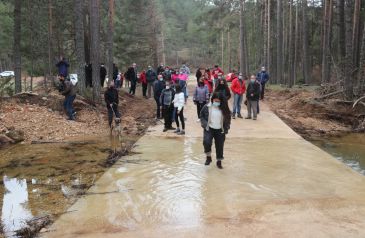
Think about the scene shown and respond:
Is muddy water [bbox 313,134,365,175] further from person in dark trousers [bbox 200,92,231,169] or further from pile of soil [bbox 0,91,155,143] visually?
pile of soil [bbox 0,91,155,143]

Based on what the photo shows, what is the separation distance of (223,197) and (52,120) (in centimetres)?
919

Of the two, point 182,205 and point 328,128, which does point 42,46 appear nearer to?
point 328,128

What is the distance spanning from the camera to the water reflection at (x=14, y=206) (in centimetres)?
668

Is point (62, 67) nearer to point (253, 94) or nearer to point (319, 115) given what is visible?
point (253, 94)

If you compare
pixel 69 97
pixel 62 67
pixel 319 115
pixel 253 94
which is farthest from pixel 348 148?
pixel 62 67

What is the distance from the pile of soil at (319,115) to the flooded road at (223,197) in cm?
494

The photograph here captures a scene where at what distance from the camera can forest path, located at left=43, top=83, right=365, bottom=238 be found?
629 cm

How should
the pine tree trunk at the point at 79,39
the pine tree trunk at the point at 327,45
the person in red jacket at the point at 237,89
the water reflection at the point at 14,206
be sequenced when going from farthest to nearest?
the pine tree trunk at the point at 327,45 < the pine tree trunk at the point at 79,39 < the person in red jacket at the point at 237,89 < the water reflection at the point at 14,206

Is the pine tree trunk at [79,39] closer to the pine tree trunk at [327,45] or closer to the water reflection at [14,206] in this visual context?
the water reflection at [14,206]

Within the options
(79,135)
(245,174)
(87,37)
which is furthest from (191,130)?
(87,37)

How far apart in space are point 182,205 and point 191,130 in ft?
26.1

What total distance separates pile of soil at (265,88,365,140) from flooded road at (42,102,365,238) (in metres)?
4.94

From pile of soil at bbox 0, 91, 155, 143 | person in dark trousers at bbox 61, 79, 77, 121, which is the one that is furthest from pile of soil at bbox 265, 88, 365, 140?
person in dark trousers at bbox 61, 79, 77, 121

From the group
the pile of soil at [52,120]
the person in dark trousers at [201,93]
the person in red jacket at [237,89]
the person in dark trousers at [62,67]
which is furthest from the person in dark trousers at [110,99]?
the person in red jacket at [237,89]
